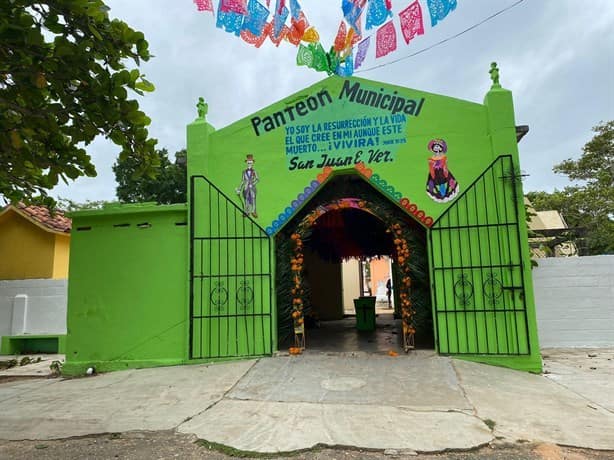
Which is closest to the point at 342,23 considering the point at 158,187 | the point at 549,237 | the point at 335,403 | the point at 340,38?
the point at 340,38

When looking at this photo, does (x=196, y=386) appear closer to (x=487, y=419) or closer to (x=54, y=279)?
(x=487, y=419)

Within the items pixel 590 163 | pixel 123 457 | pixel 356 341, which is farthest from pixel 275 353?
pixel 590 163

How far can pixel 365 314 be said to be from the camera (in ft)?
35.8

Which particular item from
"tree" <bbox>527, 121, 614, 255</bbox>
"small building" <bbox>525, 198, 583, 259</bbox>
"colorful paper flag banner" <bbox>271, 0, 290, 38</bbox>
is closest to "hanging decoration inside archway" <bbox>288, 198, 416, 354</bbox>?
"colorful paper flag banner" <bbox>271, 0, 290, 38</bbox>

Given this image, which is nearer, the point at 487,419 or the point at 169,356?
the point at 487,419

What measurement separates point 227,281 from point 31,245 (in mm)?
7554

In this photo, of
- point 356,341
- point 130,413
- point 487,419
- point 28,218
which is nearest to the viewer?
point 487,419

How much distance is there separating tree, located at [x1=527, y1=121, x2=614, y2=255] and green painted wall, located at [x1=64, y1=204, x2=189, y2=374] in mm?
15418

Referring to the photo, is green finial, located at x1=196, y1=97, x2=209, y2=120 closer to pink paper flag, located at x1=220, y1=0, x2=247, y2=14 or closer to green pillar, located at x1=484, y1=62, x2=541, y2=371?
pink paper flag, located at x1=220, y1=0, x2=247, y2=14

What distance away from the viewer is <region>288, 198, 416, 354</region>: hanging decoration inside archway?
698 centimetres

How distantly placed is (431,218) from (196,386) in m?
4.45

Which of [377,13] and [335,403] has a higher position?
[377,13]

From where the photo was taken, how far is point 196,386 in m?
5.82

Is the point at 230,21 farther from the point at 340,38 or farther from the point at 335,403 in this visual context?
the point at 335,403
